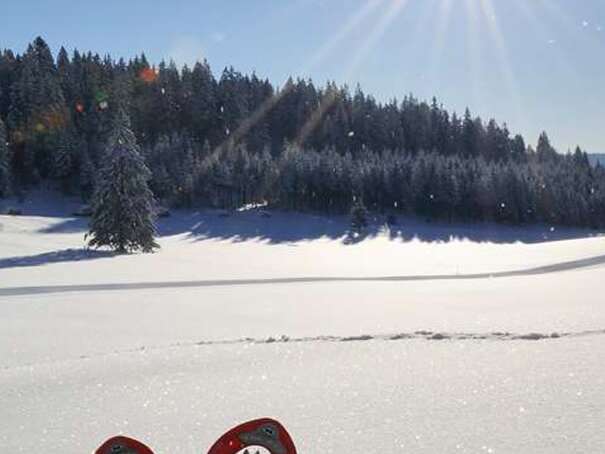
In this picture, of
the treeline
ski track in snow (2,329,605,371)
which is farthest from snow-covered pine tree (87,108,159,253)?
the treeline

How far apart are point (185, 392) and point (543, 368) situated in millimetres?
3104

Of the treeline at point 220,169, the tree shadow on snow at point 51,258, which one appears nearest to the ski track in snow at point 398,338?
the tree shadow on snow at point 51,258

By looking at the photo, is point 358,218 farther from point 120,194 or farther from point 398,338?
point 398,338

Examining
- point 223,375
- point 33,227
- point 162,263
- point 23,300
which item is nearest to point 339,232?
point 33,227

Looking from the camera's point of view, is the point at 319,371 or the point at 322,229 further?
the point at 322,229

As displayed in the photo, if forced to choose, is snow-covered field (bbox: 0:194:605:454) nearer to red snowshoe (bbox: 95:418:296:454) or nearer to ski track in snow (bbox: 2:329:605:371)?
ski track in snow (bbox: 2:329:605:371)

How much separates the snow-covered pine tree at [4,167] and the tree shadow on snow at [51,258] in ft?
149

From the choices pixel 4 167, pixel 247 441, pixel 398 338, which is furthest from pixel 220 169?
pixel 247 441

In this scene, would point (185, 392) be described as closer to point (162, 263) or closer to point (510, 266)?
point (162, 263)

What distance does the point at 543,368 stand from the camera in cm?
524

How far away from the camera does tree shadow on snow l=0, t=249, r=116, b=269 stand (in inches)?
1167

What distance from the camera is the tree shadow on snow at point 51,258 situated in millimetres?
29631

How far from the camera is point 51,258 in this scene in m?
32.6

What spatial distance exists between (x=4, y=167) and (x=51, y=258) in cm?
4839
